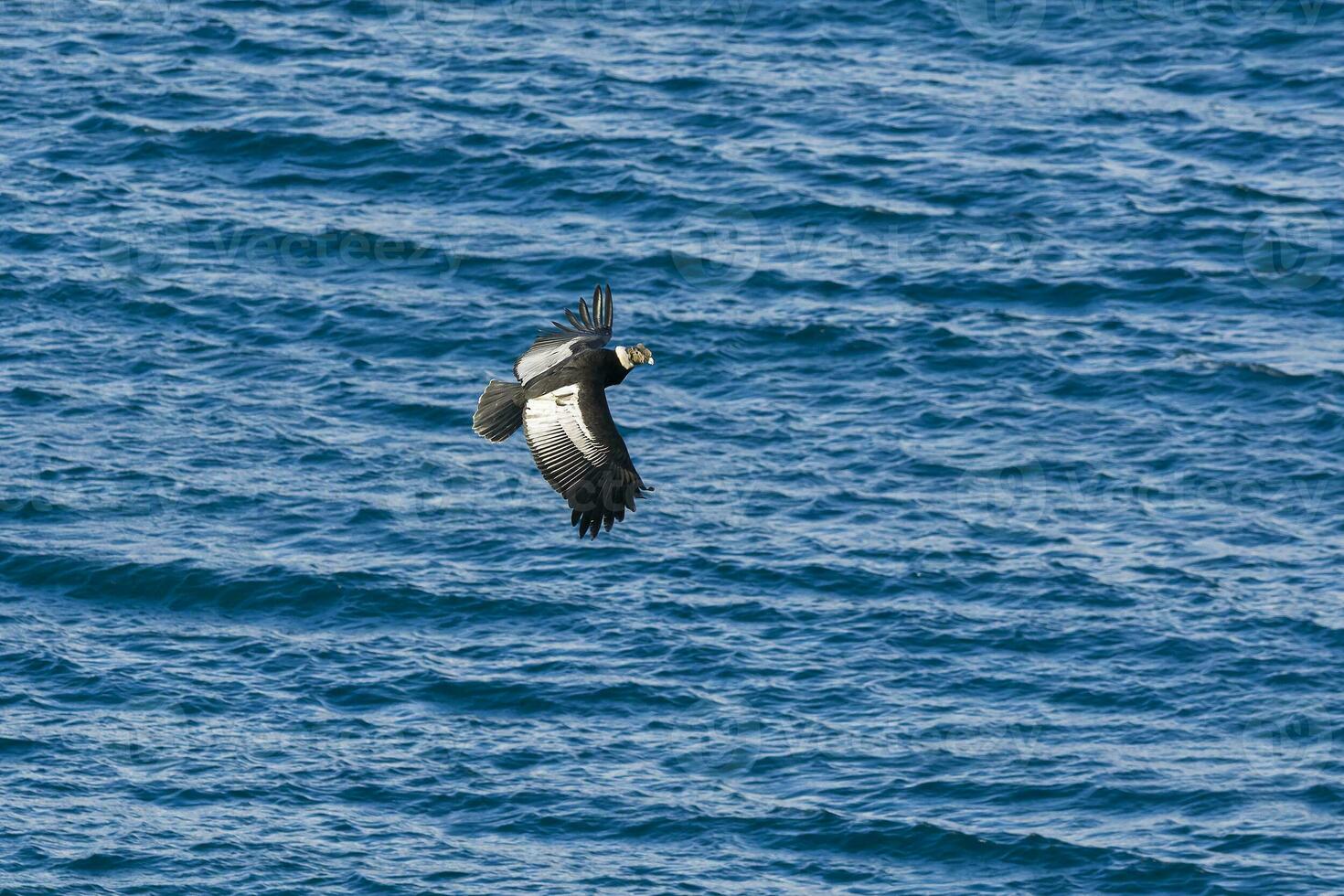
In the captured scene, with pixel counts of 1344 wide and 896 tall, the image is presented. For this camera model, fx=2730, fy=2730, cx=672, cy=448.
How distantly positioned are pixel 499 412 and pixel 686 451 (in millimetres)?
43676

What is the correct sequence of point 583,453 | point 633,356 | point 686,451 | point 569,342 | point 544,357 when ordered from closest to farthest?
1. point 583,453
2. point 633,356
3. point 544,357
4. point 569,342
5. point 686,451

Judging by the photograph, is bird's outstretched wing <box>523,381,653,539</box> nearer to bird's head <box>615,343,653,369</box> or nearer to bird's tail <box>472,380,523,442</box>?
bird's tail <box>472,380,523,442</box>

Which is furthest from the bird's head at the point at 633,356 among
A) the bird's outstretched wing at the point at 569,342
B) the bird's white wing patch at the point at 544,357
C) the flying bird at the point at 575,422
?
the bird's white wing patch at the point at 544,357

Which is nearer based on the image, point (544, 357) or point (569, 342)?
point (544, 357)

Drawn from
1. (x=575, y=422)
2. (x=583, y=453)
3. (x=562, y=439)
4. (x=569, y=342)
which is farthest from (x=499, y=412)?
Result: (x=569, y=342)

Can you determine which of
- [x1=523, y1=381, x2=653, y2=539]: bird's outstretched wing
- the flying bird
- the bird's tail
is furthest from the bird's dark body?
the bird's tail

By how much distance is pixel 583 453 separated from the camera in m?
46.7

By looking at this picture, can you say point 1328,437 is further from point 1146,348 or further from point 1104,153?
point 1104,153

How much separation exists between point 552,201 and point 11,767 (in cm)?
2944

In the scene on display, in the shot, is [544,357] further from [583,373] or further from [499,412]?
[499,412]

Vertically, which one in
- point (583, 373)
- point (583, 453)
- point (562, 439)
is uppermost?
point (583, 373)

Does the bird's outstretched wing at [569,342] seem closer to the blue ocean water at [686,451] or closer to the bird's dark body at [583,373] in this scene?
the bird's dark body at [583,373]

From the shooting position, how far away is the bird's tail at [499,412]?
47.4 meters

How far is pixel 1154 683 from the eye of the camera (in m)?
84.5
